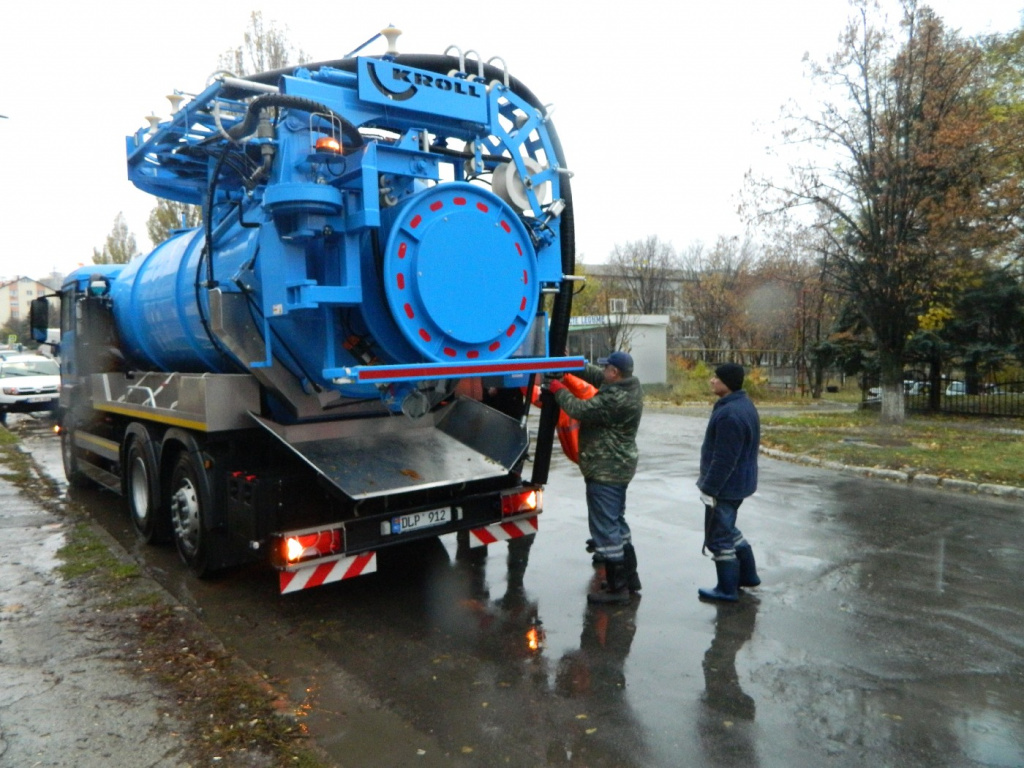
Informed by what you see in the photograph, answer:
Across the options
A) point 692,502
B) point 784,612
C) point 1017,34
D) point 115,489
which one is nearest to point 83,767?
point 784,612

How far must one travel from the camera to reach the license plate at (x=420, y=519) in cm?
541

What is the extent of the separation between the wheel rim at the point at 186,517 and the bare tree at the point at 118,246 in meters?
31.7

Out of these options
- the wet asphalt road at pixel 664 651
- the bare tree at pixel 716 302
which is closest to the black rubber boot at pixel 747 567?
the wet asphalt road at pixel 664 651

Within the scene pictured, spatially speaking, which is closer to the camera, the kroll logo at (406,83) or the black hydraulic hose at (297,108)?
the black hydraulic hose at (297,108)

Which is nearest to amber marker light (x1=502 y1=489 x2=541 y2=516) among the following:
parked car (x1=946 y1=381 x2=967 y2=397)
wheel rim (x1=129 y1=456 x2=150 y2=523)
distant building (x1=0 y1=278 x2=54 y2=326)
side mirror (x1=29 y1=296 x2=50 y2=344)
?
wheel rim (x1=129 y1=456 x2=150 y2=523)

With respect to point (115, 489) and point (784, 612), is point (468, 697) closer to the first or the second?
point (784, 612)

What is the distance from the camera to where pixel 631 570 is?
5.85m

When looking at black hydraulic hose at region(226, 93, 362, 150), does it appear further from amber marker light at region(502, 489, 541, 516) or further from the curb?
A: the curb

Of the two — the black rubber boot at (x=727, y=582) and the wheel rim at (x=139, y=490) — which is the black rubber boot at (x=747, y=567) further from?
the wheel rim at (x=139, y=490)

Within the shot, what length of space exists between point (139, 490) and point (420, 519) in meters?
3.56

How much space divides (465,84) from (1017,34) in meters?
19.7

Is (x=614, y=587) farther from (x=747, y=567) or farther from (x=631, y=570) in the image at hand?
(x=747, y=567)

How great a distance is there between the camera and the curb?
919 cm

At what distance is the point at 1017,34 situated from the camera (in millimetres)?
19250
